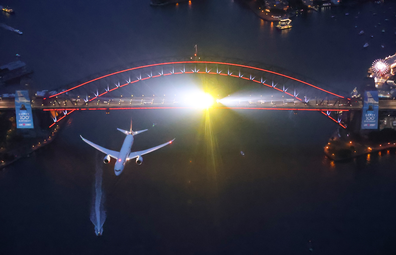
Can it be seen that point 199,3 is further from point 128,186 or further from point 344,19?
point 128,186

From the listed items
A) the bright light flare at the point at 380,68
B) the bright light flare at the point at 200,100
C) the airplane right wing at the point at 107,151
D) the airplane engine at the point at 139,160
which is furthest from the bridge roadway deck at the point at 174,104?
the bright light flare at the point at 380,68

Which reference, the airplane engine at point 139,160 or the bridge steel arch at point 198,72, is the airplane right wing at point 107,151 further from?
the bridge steel arch at point 198,72

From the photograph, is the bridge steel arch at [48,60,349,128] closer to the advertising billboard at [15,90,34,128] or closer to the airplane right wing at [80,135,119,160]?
the advertising billboard at [15,90,34,128]

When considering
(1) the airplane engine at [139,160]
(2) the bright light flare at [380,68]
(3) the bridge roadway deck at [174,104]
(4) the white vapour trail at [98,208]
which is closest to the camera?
(4) the white vapour trail at [98,208]

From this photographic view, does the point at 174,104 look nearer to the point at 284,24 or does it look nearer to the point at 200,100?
the point at 200,100

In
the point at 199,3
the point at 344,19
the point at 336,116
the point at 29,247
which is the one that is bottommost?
the point at 29,247

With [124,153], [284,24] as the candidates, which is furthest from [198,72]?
[284,24]

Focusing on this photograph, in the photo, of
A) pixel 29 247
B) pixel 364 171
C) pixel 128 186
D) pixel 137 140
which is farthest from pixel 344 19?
pixel 29 247
